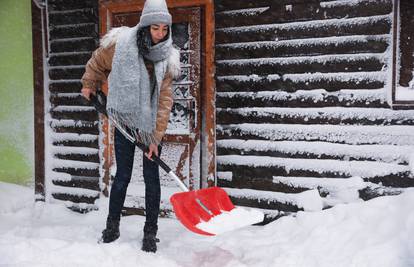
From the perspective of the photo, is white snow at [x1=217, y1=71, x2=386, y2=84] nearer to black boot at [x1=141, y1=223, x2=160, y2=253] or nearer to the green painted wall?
black boot at [x1=141, y1=223, x2=160, y2=253]

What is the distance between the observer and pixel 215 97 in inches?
156

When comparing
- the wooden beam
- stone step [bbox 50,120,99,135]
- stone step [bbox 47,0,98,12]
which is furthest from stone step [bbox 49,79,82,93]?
stone step [bbox 47,0,98,12]

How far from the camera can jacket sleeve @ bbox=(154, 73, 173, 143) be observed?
116 inches

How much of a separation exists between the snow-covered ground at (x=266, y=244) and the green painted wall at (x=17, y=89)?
1608 mm

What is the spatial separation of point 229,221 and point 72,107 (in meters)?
2.72

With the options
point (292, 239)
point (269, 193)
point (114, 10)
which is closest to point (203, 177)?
point (269, 193)

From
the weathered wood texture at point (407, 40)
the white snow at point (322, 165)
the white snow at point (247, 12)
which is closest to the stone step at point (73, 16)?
the white snow at point (247, 12)

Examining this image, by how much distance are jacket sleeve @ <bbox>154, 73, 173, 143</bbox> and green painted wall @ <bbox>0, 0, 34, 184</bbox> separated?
284 cm

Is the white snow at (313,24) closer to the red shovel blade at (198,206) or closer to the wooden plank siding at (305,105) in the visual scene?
the wooden plank siding at (305,105)

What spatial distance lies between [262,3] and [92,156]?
2542 millimetres

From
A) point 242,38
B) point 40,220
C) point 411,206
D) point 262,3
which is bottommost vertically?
point 40,220

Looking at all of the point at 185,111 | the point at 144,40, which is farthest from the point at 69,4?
the point at 144,40

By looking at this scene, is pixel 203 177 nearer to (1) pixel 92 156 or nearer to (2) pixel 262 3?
(1) pixel 92 156

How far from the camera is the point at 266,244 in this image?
125 inches
